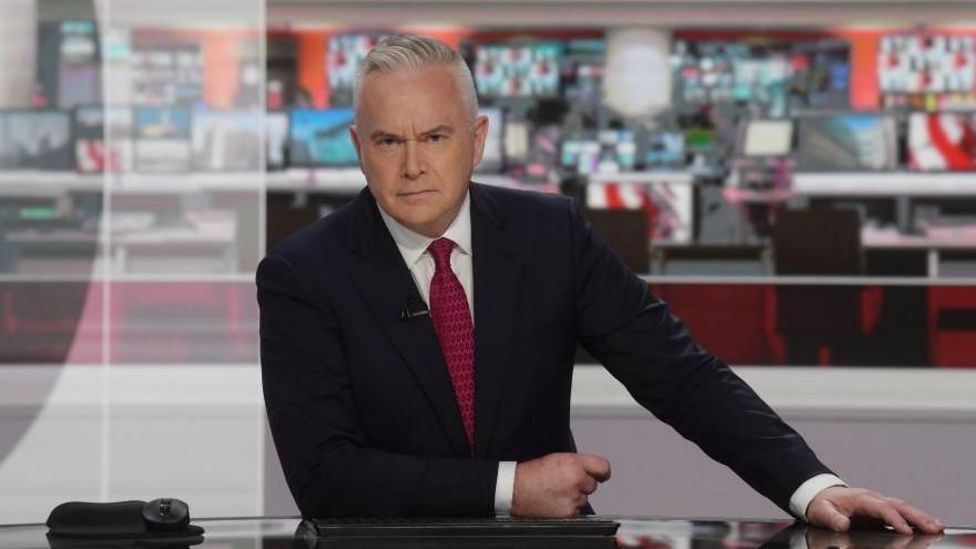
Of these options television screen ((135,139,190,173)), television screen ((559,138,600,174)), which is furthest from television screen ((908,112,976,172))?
television screen ((135,139,190,173))

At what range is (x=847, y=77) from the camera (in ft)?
23.4

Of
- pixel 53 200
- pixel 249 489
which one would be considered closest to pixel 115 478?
pixel 249 489

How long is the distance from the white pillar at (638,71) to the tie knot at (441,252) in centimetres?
529

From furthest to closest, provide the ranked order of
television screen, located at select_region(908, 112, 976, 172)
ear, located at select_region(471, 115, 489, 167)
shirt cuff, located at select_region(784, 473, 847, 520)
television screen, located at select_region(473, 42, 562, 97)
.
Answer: television screen, located at select_region(473, 42, 562, 97) < television screen, located at select_region(908, 112, 976, 172) < ear, located at select_region(471, 115, 489, 167) < shirt cuff, located at select_region(784, 473, 847, 520)

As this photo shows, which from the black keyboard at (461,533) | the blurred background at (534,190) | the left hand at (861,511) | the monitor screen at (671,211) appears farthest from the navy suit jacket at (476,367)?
the monitor screen at (671,211)

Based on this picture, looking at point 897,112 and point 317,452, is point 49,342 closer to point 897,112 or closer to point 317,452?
point 317,452

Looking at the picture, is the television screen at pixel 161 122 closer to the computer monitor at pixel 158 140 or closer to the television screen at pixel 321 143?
the computer monitor at pixel 158 140

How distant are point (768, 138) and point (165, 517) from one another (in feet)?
19.0

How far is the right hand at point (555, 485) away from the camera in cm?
165

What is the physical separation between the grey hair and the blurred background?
5.90 feet

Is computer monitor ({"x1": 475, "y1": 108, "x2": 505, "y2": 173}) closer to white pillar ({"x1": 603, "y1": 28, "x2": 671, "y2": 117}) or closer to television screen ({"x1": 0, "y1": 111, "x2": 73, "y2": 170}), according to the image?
white pillar ({"x1": 603, "y1": 28, "x2": 671, "y2": 117})

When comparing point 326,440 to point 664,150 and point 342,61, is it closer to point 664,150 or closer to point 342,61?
point 664,150

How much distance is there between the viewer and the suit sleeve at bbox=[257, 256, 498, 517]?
1.70m

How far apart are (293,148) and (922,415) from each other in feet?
11.3
